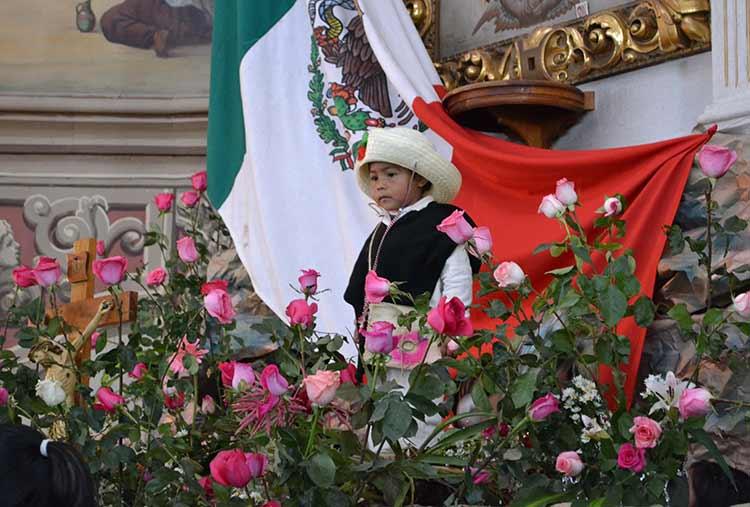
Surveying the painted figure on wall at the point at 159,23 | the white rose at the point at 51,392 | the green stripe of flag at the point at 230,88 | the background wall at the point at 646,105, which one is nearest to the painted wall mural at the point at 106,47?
the painted figure on wall at the point at 159,23

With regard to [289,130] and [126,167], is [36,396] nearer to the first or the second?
[289,130]

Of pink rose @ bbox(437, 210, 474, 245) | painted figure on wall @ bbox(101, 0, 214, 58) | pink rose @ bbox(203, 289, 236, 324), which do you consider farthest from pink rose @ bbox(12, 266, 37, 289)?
Answer: painted figure on wall @ bbox(101, 0, 214, 58)

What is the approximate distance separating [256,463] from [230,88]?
263cm

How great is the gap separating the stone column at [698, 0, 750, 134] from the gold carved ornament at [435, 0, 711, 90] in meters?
0.16

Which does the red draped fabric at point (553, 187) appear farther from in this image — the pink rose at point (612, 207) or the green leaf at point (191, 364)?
the green leaf at point (191, 364)

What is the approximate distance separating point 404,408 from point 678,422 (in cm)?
50

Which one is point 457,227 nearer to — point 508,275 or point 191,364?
point 508,275

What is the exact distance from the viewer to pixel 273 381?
6.95 ft

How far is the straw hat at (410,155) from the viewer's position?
312 cm

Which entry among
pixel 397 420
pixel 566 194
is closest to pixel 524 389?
pixel 397 420

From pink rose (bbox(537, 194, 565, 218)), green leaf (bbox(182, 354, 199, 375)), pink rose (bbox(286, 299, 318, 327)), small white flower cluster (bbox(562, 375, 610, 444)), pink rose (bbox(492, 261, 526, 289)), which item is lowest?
small white flower cluster (bbox(562, 375, 610, 444))

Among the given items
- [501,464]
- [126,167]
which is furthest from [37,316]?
[126,167]

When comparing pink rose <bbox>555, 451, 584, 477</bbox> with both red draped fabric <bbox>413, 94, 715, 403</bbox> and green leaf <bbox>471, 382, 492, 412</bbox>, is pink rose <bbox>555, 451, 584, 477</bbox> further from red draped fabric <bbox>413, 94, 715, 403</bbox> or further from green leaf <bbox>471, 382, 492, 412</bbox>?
red draped fabric <bbox>413, 94, 715, 403</bbox>

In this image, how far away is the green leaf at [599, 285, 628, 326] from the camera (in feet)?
7.61
